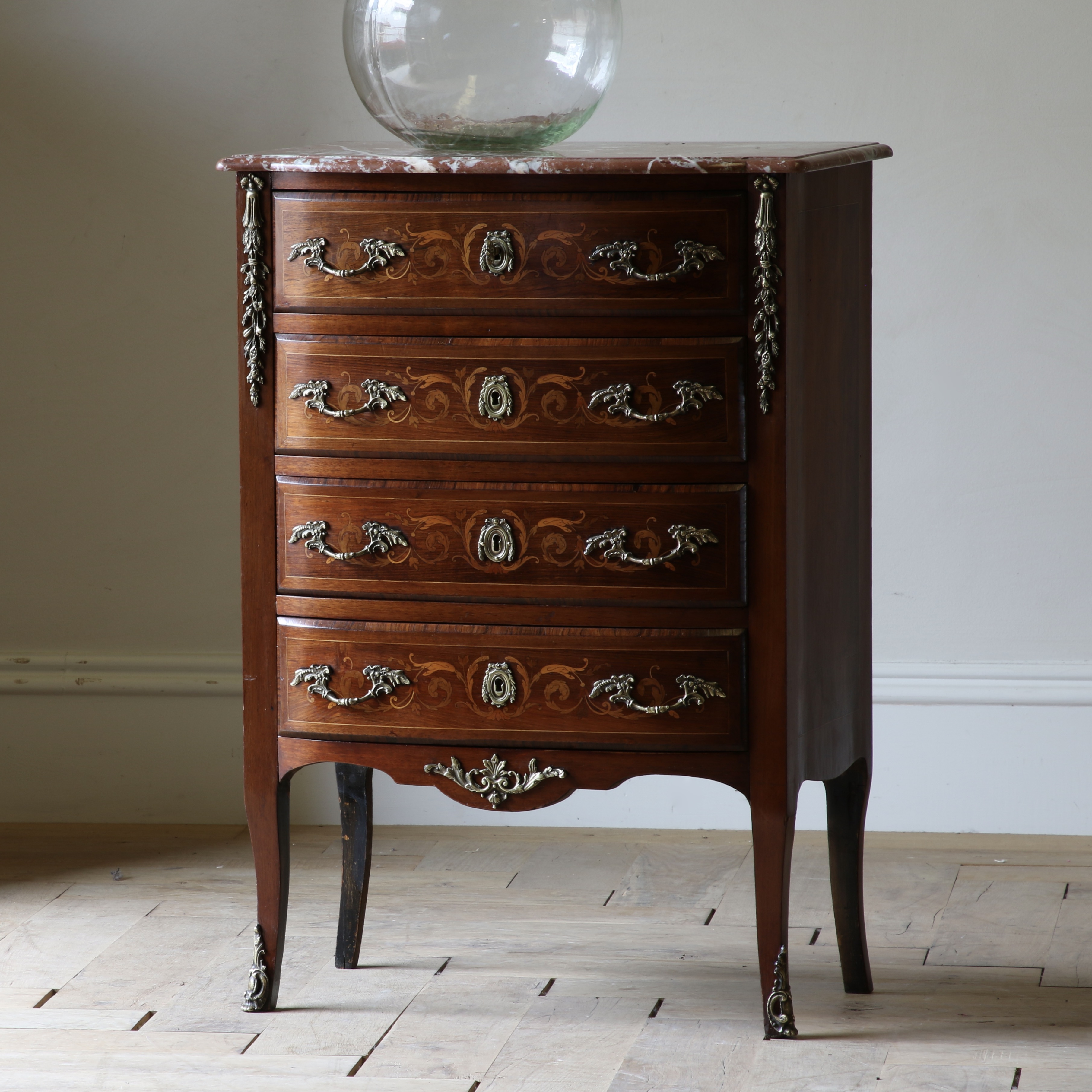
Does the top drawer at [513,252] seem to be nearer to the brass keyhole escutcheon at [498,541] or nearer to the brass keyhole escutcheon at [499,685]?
the brass keyhole escutcheon at [498,541]

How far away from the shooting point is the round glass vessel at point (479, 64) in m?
1.75

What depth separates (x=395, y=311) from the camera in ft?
5.56

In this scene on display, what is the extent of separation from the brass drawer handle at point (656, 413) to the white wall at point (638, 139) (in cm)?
90

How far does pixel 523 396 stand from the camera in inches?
65.8

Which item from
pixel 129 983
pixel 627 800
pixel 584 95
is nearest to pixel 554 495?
pixel 584 95

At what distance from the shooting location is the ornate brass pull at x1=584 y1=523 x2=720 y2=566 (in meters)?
1.66

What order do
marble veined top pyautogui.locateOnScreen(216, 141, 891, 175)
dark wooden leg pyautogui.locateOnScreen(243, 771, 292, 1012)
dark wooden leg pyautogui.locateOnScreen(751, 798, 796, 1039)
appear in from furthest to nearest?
dark wooden leg pyautogui.locateOnScreen(243, 771, 292, 1012) → dark wooden leg pyautogui.locateOnScreen(751, 798, 796, 1039) → marble veined top pyautogui.locateOnScreen(216, 141, 891, 175)

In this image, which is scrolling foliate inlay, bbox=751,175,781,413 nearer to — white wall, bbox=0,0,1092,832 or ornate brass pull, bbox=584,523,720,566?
ornate brass pull, bbox=584,523,720,566

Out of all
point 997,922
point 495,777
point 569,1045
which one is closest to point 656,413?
point 495,777

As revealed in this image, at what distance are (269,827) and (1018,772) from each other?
3.92ft

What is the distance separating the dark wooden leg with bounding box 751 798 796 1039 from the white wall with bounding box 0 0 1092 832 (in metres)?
0.79

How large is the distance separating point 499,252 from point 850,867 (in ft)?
2.67

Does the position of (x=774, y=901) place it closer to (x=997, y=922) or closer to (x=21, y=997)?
(x=997, y=922)

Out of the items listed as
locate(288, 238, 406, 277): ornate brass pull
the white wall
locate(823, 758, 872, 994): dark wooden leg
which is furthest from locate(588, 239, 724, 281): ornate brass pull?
the white wall
